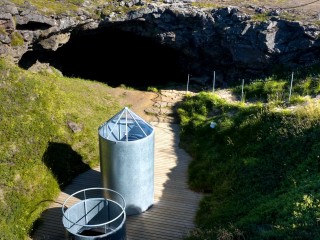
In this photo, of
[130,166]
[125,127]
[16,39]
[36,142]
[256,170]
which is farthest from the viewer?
[16,39]

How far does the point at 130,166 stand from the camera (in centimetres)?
1641

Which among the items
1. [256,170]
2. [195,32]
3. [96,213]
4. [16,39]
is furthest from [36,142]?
[195,32]

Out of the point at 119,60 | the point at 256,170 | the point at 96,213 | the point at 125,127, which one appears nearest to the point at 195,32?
the point at 119,60

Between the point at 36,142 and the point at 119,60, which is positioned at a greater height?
the point at 119,60

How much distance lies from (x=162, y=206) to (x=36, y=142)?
22.7 ft

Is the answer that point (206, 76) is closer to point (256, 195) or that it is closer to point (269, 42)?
point (269, 42)

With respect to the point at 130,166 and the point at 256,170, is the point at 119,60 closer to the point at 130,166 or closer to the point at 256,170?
the point at 130,166

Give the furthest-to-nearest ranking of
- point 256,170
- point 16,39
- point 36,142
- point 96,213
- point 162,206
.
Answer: point 16,39
point 36,142
point 162,206
point 256,170
point 96,213

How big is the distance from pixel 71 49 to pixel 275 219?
26.4 meters

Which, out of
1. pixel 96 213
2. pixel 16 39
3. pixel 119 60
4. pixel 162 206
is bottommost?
pixel 162 206

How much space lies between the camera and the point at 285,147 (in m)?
18.0

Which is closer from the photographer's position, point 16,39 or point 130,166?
point 130,166

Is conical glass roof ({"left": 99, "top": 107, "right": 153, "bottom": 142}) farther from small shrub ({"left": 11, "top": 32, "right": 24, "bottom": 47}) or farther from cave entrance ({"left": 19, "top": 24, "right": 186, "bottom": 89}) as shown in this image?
cave entrance ({"left": 19, "top": 24, "right": 186, "bottom": 89})

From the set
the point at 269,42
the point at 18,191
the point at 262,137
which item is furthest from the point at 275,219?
the point at 269,42
